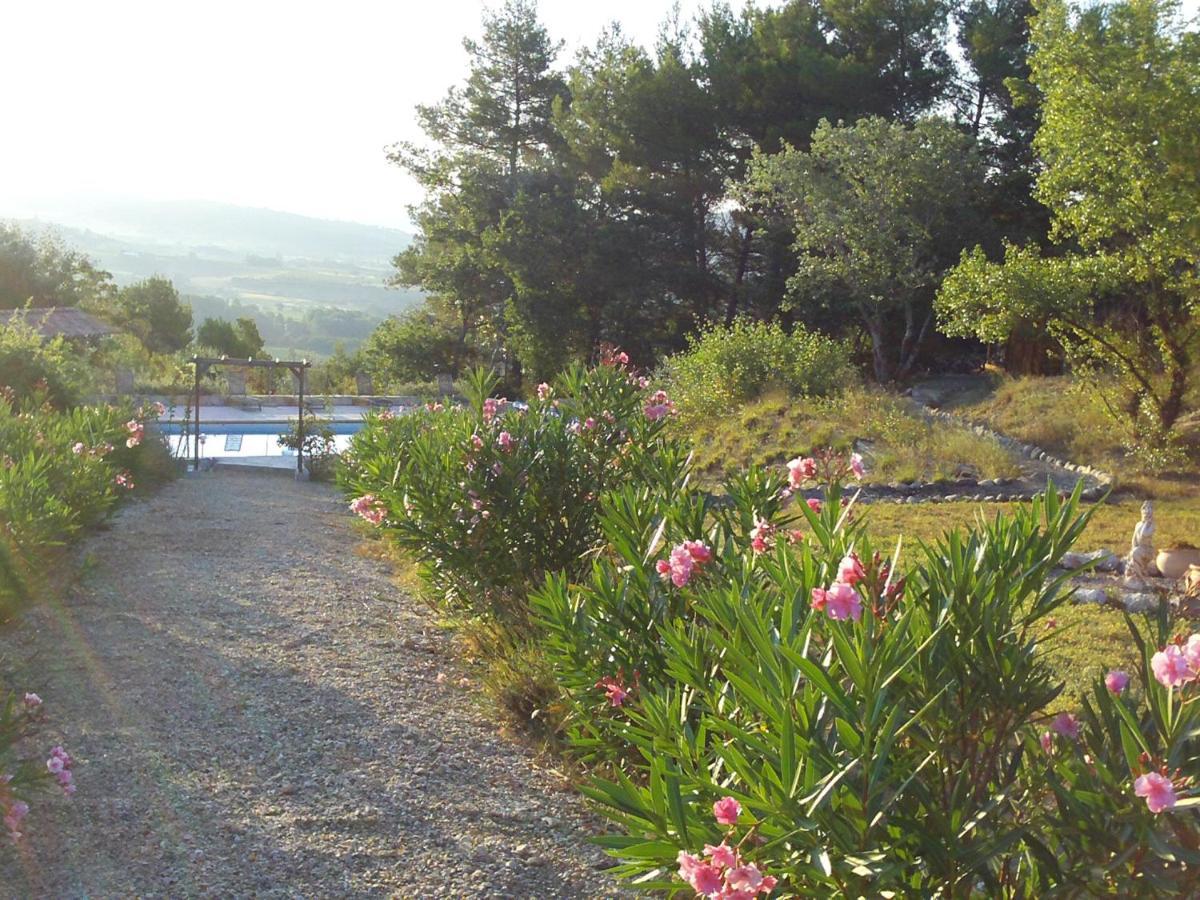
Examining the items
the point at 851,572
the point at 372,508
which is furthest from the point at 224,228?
the point at 851,572

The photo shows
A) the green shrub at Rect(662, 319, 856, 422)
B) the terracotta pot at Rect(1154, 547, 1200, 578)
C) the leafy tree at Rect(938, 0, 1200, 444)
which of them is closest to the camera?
the terracotta pot at Rect(1154, 547, 1200, 578)

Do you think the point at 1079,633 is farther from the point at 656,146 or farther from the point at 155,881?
the point at 656,146

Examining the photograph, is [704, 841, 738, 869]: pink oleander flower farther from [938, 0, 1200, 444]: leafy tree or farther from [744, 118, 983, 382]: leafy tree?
[744, 118, 983, 382]: leafy tree

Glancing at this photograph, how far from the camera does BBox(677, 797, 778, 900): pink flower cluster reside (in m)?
1.47

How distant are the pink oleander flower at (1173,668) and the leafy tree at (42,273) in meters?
26.3

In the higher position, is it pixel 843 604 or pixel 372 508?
pixel 843 604

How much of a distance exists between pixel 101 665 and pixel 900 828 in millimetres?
3426

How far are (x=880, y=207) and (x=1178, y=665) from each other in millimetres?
15139

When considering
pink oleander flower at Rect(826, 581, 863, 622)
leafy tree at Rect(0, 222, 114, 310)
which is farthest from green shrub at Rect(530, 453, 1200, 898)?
leafy tree at Rect(0, 222, 114, 310)

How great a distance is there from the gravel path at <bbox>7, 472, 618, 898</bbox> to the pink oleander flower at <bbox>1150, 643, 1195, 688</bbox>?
1.56 metres

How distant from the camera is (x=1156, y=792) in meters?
1.40

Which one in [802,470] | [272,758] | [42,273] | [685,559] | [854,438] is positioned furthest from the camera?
[42,273]

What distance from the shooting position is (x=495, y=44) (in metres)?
23.5

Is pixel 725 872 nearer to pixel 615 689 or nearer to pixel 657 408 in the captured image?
pixel 615 689
